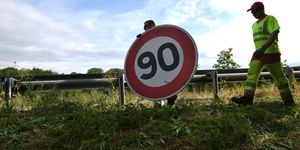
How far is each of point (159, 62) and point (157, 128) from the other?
1.11m

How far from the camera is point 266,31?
7.07m

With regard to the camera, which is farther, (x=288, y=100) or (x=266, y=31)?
(x=266, y=31)

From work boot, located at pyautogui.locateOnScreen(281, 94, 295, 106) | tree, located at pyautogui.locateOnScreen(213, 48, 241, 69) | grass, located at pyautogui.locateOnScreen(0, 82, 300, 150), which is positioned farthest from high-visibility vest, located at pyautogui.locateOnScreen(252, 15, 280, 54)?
tree, located at pyautogui.locateOnScreen(213, 48, 241, 69)

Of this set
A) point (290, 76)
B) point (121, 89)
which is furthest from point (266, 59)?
point (290, 76)

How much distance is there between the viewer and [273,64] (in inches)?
276

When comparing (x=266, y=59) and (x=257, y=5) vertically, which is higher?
(x=257, y=5)

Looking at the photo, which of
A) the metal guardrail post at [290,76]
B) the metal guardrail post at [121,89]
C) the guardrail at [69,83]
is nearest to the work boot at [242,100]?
the guardrail at [69,83]

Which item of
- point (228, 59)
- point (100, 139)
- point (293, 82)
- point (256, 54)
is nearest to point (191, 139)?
point (100, 139)

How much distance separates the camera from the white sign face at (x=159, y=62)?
18.4 ft

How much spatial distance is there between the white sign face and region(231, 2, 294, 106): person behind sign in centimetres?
163

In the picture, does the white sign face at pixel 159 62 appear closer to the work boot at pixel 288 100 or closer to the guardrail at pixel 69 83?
the work boot at pixel 288 100

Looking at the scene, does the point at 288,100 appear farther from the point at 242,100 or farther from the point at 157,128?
the point at 157,128

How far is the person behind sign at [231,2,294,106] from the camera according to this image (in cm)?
688

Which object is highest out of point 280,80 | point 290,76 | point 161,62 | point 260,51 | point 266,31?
point 266,31
